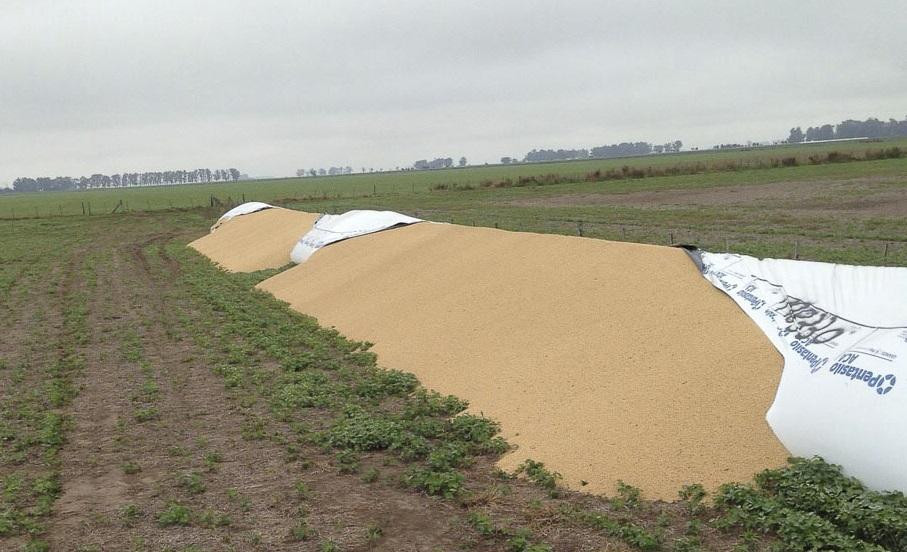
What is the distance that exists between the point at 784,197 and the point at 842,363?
28097 millimetres

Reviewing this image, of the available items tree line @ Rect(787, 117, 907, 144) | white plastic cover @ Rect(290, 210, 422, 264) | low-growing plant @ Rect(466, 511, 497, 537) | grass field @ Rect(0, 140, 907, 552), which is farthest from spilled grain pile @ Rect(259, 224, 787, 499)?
tree line @ Rect(787, 117, 907, 144)

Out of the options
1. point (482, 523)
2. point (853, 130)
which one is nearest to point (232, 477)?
point (482, 523)

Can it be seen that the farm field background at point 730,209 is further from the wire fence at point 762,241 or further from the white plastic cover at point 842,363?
the white plastic cover at point 842,363

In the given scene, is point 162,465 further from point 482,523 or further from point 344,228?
point 344,228

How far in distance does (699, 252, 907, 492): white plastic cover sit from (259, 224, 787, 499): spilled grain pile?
222mm

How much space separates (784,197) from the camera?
103 ft

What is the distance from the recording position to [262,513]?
557 cm

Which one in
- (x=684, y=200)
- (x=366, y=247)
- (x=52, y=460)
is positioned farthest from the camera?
(x=684, y=200)

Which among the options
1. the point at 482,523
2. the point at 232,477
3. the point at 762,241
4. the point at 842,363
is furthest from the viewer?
the point at 762,241

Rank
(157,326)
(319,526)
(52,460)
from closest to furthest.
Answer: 1. (319,526)
2. (52,460)
3. (157,326)

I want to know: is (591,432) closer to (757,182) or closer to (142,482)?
(142,482)

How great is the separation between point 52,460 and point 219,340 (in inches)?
195

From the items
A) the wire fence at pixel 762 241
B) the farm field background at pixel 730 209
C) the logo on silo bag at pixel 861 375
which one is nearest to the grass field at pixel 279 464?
the wire fence at pixel 762 241

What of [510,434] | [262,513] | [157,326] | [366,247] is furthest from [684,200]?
[262,513]
